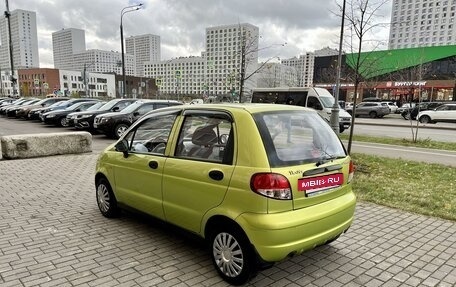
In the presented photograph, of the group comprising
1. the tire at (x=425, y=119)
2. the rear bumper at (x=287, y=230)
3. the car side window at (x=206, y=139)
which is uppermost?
the car side window at (x=206, y=139)

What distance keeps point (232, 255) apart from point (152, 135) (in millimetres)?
1980

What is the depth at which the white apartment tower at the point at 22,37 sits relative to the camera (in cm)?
5097

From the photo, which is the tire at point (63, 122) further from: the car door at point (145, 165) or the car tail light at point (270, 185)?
the car tail light at point (270, 185)

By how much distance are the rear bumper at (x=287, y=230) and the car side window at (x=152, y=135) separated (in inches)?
59.5

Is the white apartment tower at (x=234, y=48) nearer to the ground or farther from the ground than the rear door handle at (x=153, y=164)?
farther from the ground

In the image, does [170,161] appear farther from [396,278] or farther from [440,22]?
[440,22]

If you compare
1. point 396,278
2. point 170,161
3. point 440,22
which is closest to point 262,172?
point 170,161

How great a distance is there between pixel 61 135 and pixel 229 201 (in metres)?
8.93

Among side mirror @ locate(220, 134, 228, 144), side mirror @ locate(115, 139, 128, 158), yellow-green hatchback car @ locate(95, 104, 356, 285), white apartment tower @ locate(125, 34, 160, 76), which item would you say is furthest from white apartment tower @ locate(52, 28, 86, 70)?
side mirror @ locate(220, 134, 228, 144)

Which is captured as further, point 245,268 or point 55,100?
point 55,100

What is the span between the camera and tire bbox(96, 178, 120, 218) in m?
4.90

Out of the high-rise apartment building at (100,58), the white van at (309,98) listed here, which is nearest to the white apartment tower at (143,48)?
the high-rise apartment building at (100,58)

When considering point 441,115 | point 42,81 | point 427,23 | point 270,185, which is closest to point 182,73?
point 42,81

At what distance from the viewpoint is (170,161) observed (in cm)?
373
